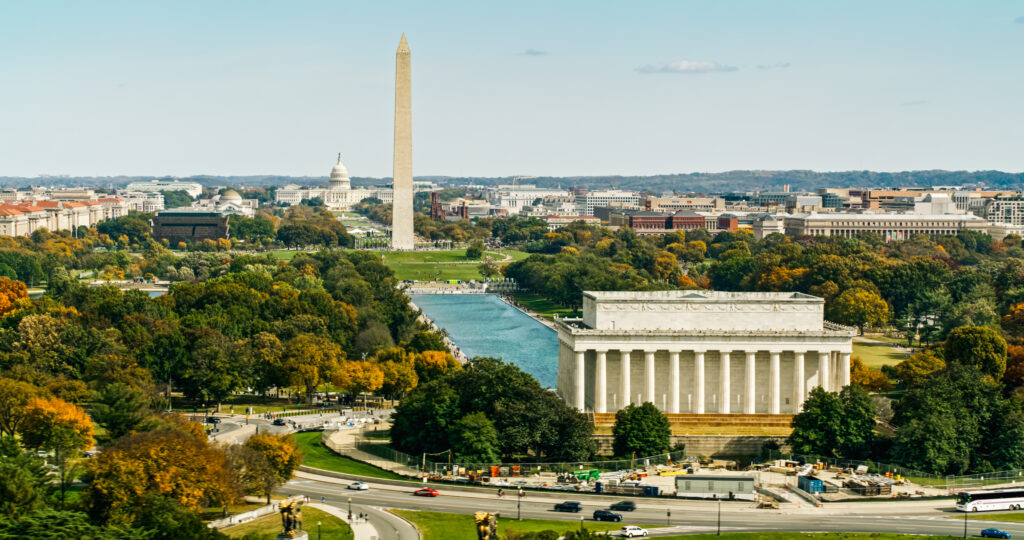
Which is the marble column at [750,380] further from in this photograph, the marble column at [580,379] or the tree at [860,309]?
the tree at [860,309]

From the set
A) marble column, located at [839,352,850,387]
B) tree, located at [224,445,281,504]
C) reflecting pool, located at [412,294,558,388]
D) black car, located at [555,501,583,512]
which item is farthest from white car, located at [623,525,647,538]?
reflecting pool, located at [412,294,558,388]

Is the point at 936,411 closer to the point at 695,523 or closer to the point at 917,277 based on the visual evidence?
the point at 695,523

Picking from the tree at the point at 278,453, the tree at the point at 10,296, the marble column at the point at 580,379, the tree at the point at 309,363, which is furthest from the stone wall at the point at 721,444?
the tree at the point at 10,296

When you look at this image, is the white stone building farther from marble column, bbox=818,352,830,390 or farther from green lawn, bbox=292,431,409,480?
green lawn, bbox=292,431,409,480

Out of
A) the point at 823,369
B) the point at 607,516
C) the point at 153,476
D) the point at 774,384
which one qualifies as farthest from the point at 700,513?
the point at 153,476

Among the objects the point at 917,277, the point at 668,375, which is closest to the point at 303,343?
the point at 668,375
